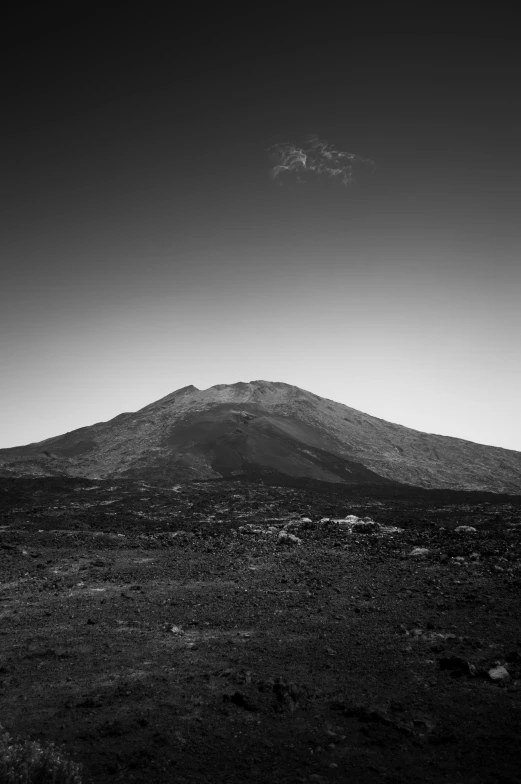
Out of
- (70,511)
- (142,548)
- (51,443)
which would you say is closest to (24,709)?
(142,548)

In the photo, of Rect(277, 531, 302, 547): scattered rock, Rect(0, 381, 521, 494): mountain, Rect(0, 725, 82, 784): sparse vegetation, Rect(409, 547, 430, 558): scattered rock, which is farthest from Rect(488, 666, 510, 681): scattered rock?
Rect(0, 381, 521, 494): mountain

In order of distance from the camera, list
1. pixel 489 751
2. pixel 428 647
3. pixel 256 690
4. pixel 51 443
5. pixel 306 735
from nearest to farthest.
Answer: pixel 489 751 → pixel 306 735 → pixel 256 690 → pixel 428 647 → pixel 51 443

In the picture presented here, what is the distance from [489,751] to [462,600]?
24.2ft

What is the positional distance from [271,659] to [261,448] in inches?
3028

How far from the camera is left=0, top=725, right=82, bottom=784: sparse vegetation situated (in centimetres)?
541

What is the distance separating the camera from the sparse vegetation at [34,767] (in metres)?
5.41

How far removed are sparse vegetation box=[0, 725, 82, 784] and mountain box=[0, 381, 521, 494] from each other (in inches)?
2407

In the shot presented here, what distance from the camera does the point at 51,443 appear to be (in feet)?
354

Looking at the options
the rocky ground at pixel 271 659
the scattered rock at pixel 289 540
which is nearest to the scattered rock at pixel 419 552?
the rocky ground at pixel 271 659

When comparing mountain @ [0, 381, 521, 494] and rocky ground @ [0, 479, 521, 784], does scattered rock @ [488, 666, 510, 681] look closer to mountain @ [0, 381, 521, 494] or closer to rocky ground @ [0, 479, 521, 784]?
rocky ground @ [0, 479, 521, 784]

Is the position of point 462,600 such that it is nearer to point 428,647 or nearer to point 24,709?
point 428,647

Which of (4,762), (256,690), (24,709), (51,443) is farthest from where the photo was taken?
(51,443)

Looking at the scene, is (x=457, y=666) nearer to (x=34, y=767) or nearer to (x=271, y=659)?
(x=271, y=659)

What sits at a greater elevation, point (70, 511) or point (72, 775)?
point (72, 775)
